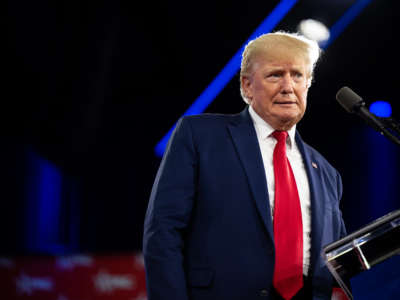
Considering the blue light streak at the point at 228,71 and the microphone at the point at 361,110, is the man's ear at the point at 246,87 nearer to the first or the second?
the microphone at the point at 361,110

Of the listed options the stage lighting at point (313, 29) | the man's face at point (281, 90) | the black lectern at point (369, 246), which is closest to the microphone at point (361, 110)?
the black lectern at point (369, 246)

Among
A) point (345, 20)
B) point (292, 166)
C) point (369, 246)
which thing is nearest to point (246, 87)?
point (292, 166)

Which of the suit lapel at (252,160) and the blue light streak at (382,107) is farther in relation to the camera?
the blue light streak at (382,107)

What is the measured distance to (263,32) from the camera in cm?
400

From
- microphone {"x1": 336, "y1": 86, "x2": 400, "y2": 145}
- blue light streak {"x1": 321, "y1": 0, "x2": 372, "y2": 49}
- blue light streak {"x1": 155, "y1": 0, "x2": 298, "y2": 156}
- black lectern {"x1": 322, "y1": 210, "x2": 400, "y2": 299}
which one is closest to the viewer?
black lectern {"x1": 322, "y1": 210, "x2": 400, "y2": 299}

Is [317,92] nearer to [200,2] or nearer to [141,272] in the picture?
[200,2]

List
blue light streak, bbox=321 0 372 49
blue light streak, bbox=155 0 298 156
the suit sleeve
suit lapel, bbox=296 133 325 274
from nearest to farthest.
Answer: the suit sleeve
suit lapel, bbox=296 133 325 274
blue light streak, bbox=321 0 372 49
blue light streak, bbox=155 0 298 156

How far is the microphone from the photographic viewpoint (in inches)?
45.1

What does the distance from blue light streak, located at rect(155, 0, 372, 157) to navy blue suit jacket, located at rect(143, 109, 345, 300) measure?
239cm

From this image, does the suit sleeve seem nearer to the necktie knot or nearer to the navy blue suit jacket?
the navy blue suit jacket

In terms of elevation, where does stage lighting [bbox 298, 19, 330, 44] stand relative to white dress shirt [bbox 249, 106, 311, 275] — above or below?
above

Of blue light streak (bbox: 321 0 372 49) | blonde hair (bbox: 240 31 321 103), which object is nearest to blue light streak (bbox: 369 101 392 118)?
blue light streak (bbox: 321 0 372 49)

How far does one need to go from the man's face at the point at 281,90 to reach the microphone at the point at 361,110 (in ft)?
0.92

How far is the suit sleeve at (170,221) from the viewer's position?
1.32 meters
